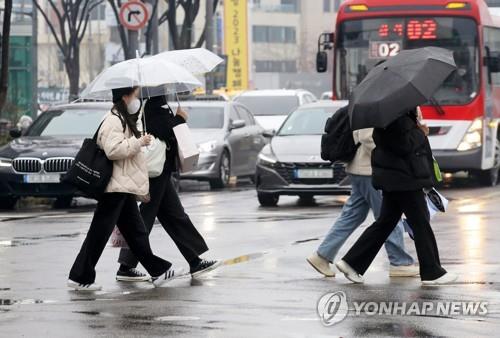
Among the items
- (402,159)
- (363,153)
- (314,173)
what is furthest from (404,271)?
(314,173)

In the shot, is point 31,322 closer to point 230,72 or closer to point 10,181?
point 10,181

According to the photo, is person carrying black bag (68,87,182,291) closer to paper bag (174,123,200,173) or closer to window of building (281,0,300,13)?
paper bag (174,123,200,173)

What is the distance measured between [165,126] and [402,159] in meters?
1.97

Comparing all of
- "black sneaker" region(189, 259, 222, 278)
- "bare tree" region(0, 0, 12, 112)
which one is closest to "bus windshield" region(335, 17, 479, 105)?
"bare tree" region(0, 0, 12, 112)

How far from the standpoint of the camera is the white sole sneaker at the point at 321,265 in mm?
12352

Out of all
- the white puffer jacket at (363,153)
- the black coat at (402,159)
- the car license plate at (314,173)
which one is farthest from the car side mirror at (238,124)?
the black coat at (402,159)

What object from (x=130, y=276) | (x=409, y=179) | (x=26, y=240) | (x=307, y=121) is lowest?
(x=26, y=240)

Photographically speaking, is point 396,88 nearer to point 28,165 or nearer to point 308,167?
point 308,167

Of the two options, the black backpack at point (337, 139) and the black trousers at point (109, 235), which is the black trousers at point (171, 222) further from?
the black backpack at point (337, 139)

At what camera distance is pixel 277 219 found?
18609mm

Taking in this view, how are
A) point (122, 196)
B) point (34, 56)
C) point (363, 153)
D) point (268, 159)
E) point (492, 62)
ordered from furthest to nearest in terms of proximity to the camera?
1. point (34, 56)
2. point (492, 62)
3. point (268, 159)
4. point (363, 153)
5. point (122, 196)

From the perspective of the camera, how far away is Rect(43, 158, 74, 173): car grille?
20.7 meters

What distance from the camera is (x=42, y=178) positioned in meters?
20.8

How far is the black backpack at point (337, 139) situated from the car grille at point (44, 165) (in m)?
8.94
